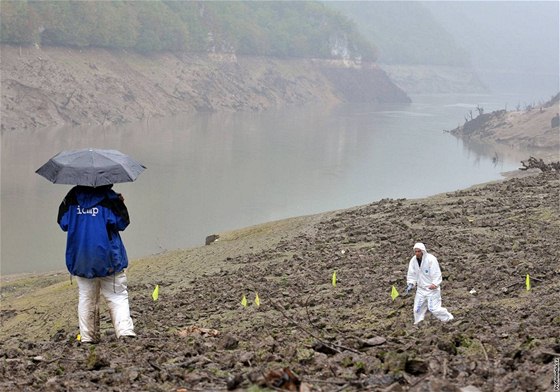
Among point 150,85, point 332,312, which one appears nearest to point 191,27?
point 150,85

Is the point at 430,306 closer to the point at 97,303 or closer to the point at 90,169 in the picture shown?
the point at 97,303

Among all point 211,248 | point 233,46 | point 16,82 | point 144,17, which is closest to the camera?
point 211,248

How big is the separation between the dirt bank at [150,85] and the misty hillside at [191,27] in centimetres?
145

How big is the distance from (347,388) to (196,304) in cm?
690

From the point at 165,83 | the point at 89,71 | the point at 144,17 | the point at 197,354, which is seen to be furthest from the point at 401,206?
the point at 144,17

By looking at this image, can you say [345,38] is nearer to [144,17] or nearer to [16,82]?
[144,17]

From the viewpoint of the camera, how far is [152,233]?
28.4m

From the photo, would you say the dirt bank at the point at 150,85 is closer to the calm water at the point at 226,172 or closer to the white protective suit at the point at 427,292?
the calm water at the point at 226,172

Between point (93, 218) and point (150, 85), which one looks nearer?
point (93, 218)

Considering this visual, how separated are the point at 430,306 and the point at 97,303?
12.0 feet

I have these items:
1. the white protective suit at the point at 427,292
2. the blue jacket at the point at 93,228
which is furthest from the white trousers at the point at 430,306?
the blue jacket at the point at 93,228

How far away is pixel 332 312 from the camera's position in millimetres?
10672

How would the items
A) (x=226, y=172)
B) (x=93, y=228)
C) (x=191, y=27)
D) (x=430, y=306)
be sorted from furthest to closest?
(x=191, y=27) < (x=226, y=172) < (x=430, y=306) < (x=93, y=228)

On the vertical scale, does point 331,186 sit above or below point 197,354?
above
